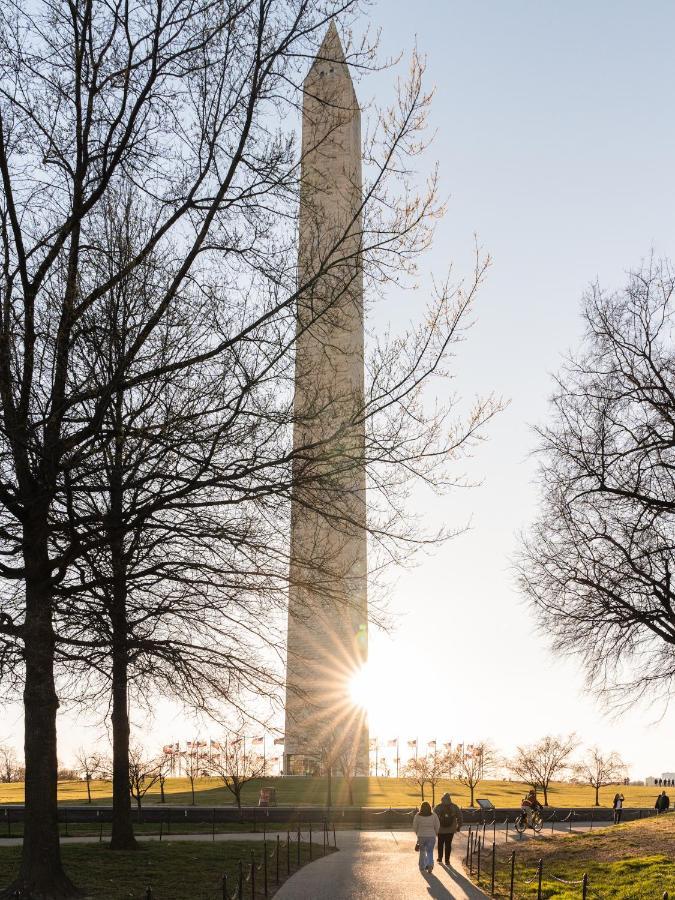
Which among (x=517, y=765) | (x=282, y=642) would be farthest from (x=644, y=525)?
(x=517, y=765)

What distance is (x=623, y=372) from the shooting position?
19906 millimetres

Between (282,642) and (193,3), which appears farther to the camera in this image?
(282,642)

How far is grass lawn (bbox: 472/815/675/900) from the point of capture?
50.4 feet

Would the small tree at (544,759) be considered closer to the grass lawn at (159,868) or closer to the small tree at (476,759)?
the small tree at (476,759)

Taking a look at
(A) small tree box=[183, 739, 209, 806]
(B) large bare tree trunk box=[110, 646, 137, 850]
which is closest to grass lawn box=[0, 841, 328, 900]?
(B) large bare tree trunk box=[110, 646, 137, 850]

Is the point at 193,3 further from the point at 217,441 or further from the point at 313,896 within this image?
the point at 313,896

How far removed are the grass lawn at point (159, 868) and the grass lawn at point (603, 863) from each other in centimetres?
382

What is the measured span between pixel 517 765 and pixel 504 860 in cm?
4622

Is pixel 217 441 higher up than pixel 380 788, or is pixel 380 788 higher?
pixel 217 441

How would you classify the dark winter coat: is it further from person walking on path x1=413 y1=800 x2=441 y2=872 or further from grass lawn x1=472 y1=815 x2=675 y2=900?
person walking on path x1=413 y1=800 x2=441 y2=872

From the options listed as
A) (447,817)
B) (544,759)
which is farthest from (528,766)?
(447,817)

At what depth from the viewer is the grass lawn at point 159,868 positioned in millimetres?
13867

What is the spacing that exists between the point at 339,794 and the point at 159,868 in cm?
3485

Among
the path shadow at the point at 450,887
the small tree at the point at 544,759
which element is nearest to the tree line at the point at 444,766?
the small tree at the point at 544,759
